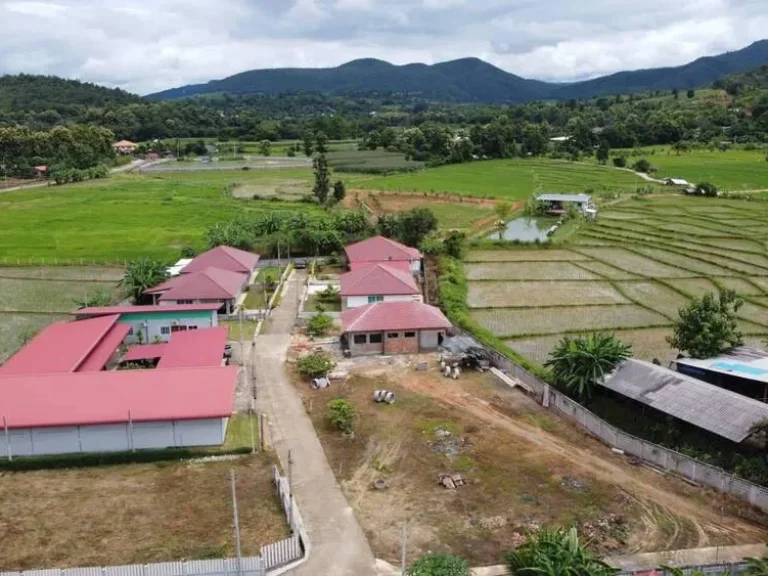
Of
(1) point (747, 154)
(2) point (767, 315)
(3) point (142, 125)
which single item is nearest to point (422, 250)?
(2) point (767, 315)

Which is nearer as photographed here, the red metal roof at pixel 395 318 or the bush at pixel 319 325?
the red metal roof at pixel 395 318

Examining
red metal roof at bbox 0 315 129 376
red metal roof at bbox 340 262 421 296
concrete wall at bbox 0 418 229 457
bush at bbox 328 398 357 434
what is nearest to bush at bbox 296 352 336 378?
bush at bbox 328 398 357 434

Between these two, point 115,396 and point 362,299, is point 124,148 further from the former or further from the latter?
point 115,396

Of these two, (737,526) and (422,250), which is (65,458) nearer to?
(737,526)

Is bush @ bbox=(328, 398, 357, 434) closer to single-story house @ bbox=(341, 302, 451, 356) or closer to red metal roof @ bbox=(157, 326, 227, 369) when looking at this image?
red metal roof @ bbox=(157, 326, 227, 369)

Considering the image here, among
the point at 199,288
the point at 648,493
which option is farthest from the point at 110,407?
the point at 648,493

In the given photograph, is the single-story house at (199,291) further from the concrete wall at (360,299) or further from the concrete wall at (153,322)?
the concrete wall at (360,299)

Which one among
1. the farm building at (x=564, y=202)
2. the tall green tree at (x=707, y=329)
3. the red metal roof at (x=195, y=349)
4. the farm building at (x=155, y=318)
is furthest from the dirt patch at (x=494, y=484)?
the farm building at (x=564, y=202)

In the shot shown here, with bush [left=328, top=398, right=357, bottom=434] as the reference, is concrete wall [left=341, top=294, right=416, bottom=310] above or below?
above
